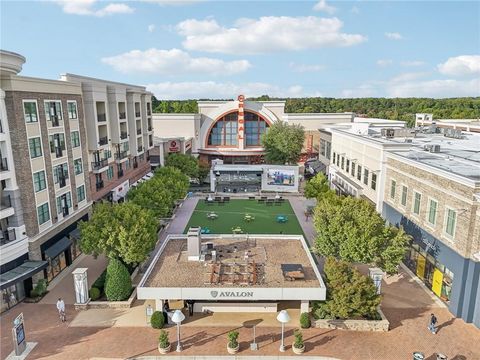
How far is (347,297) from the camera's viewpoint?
71.6ft

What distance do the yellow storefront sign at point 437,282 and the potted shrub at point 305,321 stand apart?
10.8m

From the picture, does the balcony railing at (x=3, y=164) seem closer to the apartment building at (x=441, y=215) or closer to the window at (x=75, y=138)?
the window at (x=75, y=138)

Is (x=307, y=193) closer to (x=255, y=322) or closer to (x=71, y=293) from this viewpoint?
(x=255, y=322)

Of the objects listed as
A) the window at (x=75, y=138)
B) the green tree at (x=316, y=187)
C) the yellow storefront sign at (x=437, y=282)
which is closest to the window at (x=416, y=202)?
the yellow storefront sign at (x=437, y=282)

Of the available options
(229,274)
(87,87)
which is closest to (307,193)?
(229,274)

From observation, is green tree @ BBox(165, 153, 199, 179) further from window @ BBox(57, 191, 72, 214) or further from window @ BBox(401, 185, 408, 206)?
window @ BBox(401, 185, 408, 206)

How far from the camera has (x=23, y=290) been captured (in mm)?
26203

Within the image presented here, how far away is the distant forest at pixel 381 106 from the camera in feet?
418

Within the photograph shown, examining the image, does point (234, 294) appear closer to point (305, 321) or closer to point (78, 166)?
point (305, 321)

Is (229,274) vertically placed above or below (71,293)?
above

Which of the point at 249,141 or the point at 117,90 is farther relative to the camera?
the point at 249,141

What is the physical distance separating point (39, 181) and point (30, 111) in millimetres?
5503

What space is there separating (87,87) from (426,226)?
33.6 m

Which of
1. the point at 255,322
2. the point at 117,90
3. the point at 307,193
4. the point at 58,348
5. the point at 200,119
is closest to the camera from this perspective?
the point at 58,348
